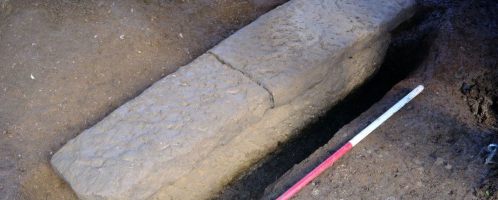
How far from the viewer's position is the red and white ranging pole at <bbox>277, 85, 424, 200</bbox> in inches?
89.7

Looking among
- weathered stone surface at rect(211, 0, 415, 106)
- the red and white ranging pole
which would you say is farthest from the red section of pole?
weathered stone surface at rect(211, 0, 415, 106)

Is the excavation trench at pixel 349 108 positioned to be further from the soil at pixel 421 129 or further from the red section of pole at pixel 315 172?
the red section of pole at pixel 315 172

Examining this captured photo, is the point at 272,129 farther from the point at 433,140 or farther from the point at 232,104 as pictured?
the point at 433,140

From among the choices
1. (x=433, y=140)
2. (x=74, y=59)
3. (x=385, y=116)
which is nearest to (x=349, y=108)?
(x=385, y=116)

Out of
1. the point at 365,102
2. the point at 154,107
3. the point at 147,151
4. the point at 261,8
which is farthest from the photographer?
the point at 261,8

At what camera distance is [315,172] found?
2.30 m

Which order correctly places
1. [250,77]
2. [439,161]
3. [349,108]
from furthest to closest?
[349,108] → [250,77] → [439,161]

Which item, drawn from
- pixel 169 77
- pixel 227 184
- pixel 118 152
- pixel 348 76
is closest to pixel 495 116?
pixel 348 76

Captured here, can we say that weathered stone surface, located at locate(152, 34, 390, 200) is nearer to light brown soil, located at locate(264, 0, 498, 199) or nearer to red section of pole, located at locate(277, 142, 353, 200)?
light brown soil, located at locate(264, 0, 498, 199)

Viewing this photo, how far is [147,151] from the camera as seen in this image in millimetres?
2291

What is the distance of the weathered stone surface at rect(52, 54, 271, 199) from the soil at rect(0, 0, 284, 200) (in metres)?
0.27

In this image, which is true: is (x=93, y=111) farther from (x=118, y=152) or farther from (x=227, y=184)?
(x=227, y=184)

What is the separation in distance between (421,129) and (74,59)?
1.91m

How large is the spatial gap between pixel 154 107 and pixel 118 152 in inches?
11.3
